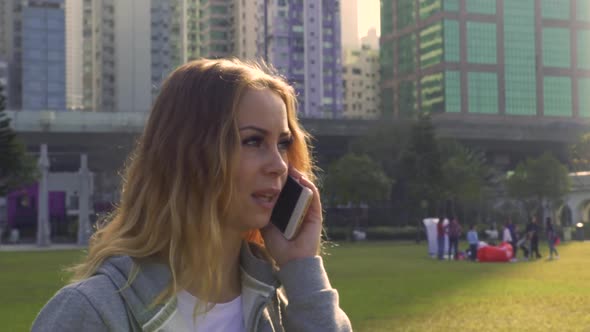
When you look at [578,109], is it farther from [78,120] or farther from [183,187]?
[183,187]

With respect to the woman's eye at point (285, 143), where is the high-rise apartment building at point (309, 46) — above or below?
above

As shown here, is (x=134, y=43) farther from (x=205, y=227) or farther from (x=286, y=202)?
(x=205, y=227)

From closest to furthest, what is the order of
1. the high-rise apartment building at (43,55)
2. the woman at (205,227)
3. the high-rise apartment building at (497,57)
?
the woman at (205,227), the high-rise apartment building at (497,57), the high-rise apartment building at (43,55)

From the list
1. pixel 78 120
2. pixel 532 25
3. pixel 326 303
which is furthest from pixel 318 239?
pixel 532 25

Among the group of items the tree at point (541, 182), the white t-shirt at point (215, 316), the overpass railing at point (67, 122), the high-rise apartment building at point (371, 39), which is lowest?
the tree at point (541, 182)

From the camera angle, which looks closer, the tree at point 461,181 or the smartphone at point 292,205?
the smartphone at point 292,205

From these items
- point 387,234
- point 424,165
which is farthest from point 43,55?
point 424,165

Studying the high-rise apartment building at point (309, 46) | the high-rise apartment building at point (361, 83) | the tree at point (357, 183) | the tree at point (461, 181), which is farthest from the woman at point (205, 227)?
the high-rise apartment building at point (361, 83)

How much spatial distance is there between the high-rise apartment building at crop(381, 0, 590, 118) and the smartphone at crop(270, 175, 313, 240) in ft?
369

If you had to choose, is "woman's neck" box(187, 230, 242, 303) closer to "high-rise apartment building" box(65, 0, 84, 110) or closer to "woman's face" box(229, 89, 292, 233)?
"woman's face" box(229, 89, 292, 233)

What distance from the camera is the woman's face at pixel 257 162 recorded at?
2.29 m

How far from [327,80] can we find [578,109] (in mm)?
34610

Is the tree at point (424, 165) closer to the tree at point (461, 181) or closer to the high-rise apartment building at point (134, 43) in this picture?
the tree at point (461, 181)

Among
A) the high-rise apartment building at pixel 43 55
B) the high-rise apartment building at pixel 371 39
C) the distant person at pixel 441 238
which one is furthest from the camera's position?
the high-rise apartment building at pixel 371 39
